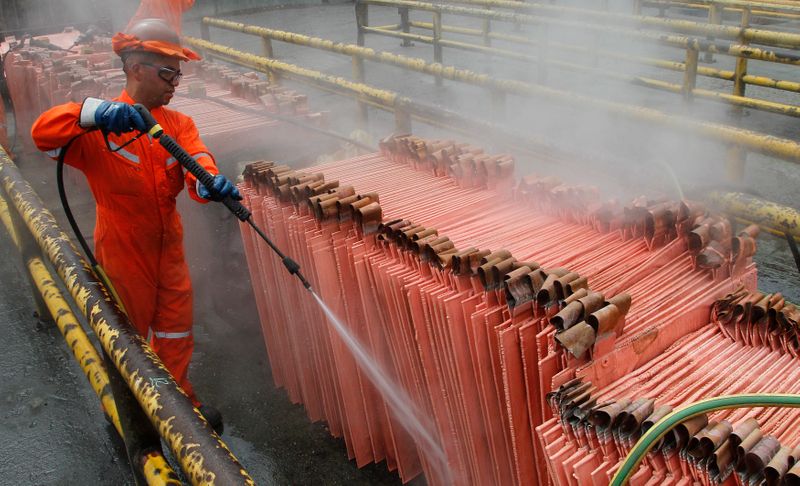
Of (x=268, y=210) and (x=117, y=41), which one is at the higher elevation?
(x=117, y=41)

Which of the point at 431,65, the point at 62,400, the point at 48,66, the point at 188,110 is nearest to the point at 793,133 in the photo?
the point at 431,65

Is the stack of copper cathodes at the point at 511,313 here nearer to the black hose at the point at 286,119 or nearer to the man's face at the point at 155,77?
the man's face at the point at 155,77

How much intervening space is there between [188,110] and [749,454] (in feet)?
17.5

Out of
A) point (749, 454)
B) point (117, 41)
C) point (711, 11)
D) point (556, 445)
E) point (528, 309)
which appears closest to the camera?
point (749, 454)

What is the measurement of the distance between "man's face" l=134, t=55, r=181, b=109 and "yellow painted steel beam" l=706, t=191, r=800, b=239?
2.59 m

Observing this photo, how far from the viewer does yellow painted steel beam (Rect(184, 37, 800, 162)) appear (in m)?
3.22

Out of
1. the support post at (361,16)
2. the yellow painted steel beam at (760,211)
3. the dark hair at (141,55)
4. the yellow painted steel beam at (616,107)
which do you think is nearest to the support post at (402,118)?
the yellow painted steel beam at (616,107)

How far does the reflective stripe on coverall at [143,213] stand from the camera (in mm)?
3432

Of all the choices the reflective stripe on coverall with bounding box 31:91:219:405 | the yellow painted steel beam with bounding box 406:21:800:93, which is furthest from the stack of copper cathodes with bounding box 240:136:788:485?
the yellow painted steel beam with bounding box 406:21:800:93

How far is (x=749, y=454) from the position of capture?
1564 millimetres

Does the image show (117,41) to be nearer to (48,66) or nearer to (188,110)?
(188,110)

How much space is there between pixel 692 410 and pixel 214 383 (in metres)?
3.30

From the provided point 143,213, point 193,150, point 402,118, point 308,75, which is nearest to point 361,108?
point 308,75

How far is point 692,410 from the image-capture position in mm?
1494
